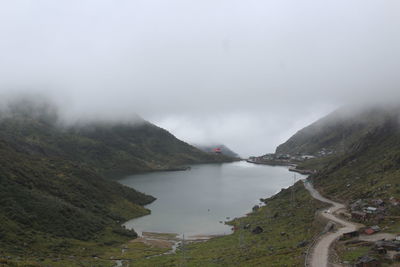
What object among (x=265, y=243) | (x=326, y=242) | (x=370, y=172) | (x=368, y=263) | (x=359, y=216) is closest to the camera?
(x=368, y=263)

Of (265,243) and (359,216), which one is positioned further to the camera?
(265,243)

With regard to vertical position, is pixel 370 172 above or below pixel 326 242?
above

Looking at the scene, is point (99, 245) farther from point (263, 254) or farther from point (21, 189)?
point (263, 254)

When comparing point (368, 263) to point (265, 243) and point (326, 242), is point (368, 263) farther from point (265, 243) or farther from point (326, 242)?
point (265, 243)

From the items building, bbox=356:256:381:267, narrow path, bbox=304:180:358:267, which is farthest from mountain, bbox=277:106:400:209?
building, bbox=356:256:381:267

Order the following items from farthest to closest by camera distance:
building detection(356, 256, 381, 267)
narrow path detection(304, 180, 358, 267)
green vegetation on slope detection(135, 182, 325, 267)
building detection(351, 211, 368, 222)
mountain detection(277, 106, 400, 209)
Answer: mountain detection(277, 106, 400, 209), building detection(351, 211, 368, 222), green vegetation on slope detection(135, 182, 325, 267), narrow path detection(304, 180, 358, 267), building detection(356, 256, 381, 267)

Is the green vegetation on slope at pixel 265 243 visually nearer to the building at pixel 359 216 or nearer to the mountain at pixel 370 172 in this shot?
the building at pixel 359 216

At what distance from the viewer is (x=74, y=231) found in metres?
111

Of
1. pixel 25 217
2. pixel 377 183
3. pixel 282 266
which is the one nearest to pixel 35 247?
pixel 25 217

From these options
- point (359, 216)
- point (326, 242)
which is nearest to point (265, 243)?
point (359, 216)

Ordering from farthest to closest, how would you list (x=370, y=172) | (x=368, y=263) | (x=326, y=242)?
(x=370, y=172)
(x=326, y=242)
(x=368, y=263)

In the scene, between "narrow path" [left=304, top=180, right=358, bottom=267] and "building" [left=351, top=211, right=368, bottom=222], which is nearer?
"narrow path" [left=304, top=180, right=358, bottom=267]

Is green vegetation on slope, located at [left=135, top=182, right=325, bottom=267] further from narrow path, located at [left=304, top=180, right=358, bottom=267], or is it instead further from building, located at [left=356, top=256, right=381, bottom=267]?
building, located at [left=356, top=256, right=381, bottom=267]

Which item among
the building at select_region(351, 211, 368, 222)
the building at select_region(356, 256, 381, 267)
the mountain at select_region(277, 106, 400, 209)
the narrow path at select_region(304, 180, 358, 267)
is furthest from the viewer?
the mountain at select_region(277, 106, 400, 209)
